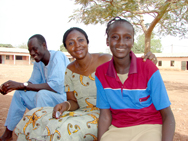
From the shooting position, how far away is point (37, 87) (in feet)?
9.18

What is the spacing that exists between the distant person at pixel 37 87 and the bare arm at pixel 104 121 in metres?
0.99

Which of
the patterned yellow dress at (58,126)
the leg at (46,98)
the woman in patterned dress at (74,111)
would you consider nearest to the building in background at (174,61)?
the leg at (46,98)

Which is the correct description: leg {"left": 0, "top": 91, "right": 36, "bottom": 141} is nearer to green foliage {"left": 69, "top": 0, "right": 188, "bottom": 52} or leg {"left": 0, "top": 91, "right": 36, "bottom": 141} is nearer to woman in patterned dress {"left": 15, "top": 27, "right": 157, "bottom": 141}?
woman in patterned dress {"left": 15, "top": 27, "right": 157, "bottom": 141}

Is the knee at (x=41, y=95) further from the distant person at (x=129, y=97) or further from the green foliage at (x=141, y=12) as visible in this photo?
the green foliage at (x=141, y=12)

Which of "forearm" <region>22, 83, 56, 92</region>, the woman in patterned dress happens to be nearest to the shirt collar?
the woman in patterned dress

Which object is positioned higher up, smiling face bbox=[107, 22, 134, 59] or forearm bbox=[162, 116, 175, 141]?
smiling face bbox=[107, 22, 134, 59]

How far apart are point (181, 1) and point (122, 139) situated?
658cm

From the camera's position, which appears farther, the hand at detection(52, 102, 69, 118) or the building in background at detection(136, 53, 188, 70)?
the building in background at detection(136, 53, 188, 70)

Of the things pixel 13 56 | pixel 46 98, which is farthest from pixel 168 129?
pixel 13 56

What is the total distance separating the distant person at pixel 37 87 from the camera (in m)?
2.73

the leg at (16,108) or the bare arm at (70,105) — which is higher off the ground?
the bare arm at (70,105)

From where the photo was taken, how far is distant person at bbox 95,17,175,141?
4.98 ft

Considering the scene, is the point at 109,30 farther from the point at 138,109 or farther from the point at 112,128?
the point at 112,128

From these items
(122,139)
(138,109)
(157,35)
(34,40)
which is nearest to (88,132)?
(122,139)
